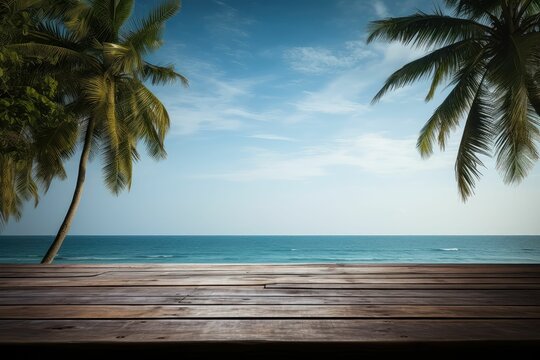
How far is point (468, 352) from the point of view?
1082 mm

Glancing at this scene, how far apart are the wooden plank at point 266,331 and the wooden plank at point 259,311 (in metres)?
0.08

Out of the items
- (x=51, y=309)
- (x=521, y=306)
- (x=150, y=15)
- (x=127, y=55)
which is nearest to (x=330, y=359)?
(x=521, y=306)

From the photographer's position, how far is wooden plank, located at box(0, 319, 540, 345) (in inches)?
43.5

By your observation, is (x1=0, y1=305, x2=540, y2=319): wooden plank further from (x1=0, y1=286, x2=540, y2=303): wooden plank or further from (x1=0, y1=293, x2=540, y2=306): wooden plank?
(x1=0, y1=286, x2=540, y2=303): wooden plank

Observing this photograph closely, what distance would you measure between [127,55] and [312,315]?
718 cm

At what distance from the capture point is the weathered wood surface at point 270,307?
3.76 ft

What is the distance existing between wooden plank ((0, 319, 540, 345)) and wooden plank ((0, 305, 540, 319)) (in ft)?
0.27

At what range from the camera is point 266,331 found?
1.19m

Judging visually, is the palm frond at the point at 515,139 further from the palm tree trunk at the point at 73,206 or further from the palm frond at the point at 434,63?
the palm tree trunk at the point at 73,206

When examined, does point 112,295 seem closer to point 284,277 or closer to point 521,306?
point 284,277

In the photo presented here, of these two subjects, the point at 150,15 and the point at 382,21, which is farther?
the point at 150,15

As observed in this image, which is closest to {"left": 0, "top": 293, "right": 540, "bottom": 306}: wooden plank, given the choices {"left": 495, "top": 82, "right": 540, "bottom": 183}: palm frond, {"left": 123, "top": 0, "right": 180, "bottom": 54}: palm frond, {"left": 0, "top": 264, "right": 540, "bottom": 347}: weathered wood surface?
{"left": 0, "top": 264, "right": 540, "bottom": 347}: weathered wood surface

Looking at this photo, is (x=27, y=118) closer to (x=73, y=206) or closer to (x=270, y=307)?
(x=270, y=307)

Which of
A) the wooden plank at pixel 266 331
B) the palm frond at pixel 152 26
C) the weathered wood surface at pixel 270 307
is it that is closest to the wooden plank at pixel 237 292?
the weathered wood surface at pixel 270 307
